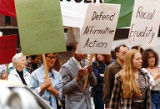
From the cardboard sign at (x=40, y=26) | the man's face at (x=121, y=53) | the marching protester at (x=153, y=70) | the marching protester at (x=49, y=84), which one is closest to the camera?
the cardboard sign at (x=40, y=26)

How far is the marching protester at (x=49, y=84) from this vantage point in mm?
7996

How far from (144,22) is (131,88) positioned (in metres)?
1.65

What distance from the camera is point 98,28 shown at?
8.61m

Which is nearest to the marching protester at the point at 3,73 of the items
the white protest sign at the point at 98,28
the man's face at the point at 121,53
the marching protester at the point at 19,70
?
the marching protester at the point at 19,70

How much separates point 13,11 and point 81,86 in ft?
5.44

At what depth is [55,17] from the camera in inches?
306

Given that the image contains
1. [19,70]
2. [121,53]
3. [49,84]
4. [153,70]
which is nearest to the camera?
[49,84]

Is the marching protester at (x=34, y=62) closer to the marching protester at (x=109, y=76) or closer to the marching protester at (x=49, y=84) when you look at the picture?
the marching protester at (x=109, y=76)

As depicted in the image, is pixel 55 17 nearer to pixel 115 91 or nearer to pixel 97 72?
pixel 115 91

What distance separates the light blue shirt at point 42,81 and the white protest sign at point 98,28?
1.76 feet

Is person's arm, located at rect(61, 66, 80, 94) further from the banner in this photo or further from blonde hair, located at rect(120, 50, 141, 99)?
the banner

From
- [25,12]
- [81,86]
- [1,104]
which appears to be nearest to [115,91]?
[81,86]

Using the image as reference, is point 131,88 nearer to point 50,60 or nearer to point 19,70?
point 50,60

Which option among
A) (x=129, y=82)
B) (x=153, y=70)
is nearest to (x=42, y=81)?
(x=129, y=82)
